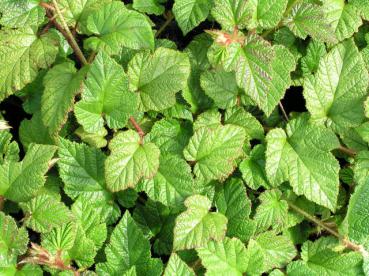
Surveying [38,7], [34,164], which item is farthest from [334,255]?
[38,7]

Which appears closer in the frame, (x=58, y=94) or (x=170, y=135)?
(x=58, y=94)

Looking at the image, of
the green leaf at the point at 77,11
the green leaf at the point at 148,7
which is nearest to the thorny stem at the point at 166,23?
the green leaf at the point at 148,7

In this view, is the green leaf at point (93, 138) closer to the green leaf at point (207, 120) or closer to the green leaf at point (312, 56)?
the green leaf at point (207, 120)

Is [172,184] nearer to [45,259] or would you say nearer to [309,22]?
[45,259]

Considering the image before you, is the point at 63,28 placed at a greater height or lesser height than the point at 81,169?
greater

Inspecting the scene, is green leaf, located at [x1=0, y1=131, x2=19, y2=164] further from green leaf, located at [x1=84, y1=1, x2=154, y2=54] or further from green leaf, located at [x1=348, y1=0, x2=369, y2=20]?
green leaf, located at [x1=348, y1=0, x2=369, y2=20]

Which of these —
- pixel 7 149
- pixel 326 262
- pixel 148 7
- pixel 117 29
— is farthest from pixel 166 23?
pixel 326 262

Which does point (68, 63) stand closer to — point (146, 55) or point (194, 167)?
point (146, 55)

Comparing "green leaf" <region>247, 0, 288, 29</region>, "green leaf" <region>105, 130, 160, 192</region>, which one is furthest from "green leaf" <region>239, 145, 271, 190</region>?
"green leaf" <region>247, 0, 288, 29</region>
